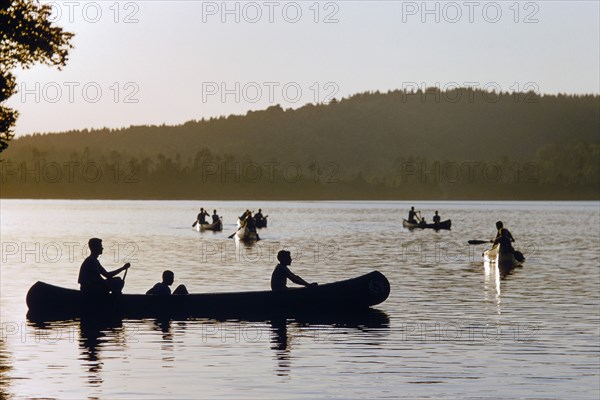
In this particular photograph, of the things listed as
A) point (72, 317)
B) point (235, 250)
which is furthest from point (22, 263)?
point (72, 317)

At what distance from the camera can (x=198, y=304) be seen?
1206 inches

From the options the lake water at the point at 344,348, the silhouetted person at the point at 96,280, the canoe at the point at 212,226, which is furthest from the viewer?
the canoe at the point at 212,226

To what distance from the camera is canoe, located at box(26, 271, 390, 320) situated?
30.4 m

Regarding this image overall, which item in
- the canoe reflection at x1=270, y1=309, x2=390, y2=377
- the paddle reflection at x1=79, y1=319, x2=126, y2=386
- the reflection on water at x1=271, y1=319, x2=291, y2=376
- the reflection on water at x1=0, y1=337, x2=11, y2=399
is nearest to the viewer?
the reflection on water at x1=0, y1=337, x2=11, y2=399

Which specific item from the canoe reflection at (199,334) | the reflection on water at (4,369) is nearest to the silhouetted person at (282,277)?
the canoe reflection at (199,334)

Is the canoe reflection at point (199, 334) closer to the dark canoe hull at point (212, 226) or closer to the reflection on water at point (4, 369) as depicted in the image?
the reflection on water at point (4, 369)

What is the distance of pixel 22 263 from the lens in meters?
59.8

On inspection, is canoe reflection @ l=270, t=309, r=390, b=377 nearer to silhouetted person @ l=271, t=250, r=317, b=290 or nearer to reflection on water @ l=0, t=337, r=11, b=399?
silhouetted person @ l=271, t=250, r=317, b=290

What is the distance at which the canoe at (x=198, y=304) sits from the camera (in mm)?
30422

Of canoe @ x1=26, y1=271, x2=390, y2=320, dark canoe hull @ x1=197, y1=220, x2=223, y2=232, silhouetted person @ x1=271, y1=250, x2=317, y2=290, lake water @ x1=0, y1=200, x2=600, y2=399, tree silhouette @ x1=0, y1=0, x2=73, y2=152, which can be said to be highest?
tree silhouette @ x1=0, y1=0, x2=73, y2=152

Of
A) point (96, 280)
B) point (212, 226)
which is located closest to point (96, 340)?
point (96, 280)

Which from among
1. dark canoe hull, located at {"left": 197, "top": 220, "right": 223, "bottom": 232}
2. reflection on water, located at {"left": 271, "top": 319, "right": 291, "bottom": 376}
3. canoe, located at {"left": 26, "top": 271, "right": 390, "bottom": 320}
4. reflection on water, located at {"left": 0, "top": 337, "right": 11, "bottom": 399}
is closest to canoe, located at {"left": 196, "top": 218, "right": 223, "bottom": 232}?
dark canoe hull, located at {"left": 197, "top": 220, "right": 223, "bottom": 232}

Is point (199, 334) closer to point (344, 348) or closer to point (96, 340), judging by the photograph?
point (96, 340)

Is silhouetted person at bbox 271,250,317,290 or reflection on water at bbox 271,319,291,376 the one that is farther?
silhouetted person at bbox 271,250,317,290
